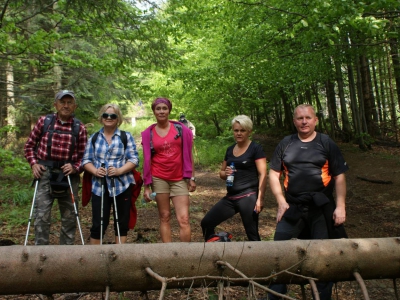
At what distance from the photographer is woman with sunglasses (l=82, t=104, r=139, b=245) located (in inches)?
163

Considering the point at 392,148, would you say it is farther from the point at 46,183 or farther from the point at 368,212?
the point at 46,183

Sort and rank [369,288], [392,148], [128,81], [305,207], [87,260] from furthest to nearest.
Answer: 1. [392,148]
2. [128,81]
3. [369,288]
4. [305,207]
5. [87,260]

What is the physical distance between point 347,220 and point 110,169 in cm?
543

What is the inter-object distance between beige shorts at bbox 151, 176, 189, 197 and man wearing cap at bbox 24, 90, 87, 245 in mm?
973

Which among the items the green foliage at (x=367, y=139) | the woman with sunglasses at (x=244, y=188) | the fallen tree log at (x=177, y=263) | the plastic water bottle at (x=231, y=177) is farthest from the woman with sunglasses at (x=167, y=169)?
the green foliage at (x=367, y=139)

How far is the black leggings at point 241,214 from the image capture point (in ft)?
13.6

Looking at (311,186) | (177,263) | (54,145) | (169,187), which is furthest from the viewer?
(169,187)

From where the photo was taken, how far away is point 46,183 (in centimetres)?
425

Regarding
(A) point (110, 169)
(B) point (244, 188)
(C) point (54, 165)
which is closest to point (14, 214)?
(C) point (54, 165)

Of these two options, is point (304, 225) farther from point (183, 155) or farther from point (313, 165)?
point (183, 155)

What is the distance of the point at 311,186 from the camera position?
11.1 feet

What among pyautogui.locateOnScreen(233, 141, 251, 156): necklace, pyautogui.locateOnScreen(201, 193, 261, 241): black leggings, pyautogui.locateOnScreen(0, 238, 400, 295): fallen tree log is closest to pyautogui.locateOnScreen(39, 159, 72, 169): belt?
pyautogui.locateOnScreen(0, 238, 400, 295): fallen tree log

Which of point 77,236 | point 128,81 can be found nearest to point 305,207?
point 77,236

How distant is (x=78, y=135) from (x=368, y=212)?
6602mm
